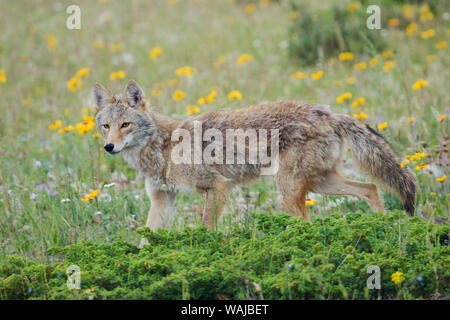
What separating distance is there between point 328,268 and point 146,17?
12073 millimetres

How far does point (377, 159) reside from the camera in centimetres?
492

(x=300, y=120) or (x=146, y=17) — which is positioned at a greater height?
(x=146, y=17)

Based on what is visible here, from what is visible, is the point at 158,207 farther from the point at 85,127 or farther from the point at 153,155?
the point at 85,127

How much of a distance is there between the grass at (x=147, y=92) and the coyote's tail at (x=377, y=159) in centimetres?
24

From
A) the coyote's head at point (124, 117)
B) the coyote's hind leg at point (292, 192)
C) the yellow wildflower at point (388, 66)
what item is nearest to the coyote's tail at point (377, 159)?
the coyote's hind leg at point (292, 192)

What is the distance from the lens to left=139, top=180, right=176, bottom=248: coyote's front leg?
5.25 m

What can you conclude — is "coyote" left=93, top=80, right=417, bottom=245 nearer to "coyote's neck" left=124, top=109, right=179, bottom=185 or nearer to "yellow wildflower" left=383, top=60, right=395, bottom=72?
"coyote's neck" left=124, top=109, right=179, bottom=185

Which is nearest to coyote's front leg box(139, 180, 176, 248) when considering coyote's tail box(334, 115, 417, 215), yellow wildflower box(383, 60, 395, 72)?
coyote's tail box(334, 115, 417, 215)

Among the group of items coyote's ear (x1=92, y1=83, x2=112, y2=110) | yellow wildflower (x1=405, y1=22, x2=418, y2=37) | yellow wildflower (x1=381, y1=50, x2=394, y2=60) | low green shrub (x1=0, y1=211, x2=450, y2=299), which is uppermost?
yellow wildflower (x1=405, y1=22, x2=418, y2=37)

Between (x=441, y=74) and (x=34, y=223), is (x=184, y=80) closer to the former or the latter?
(x=441, y=74)

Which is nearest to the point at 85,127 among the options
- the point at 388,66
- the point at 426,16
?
the point at 388,66

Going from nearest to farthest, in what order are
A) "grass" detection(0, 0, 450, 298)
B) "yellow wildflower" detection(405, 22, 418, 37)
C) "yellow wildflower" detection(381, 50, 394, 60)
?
"grass" detection(0, 0, 450, 298), "yellow wildflower" detection(381, 50, 394, 60), "yellow wildflower" detection(405, 22, 418, 37)

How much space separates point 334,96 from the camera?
314 inches
